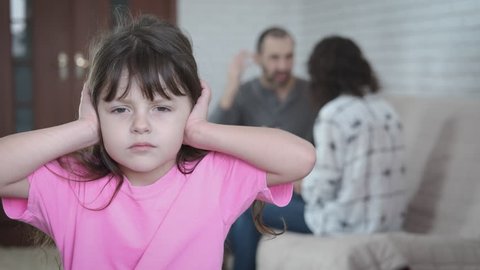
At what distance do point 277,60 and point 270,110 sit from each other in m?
0.26

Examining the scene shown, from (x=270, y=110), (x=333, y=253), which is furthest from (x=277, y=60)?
(x=333, y=253)

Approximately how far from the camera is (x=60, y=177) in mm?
1114

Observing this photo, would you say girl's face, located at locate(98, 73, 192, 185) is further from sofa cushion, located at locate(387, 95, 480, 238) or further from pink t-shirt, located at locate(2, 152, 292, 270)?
sofa cushion, located at locate(387, 95, 480, 238)

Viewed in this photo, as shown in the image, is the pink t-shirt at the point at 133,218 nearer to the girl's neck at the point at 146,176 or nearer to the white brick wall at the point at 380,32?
the girl's neck at the point at 146,176

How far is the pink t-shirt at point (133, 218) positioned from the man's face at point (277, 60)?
2.56 meters

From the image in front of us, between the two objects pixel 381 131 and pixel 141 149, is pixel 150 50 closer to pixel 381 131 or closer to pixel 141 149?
pixel 141 149

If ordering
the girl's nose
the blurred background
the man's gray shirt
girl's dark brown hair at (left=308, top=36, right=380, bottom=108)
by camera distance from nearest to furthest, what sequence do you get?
1. the girl's nose
2. girl's dark brown hair at (left=308, top=36, right=380, bottom=108)
3. the blurred background
4. the man's gray shirt

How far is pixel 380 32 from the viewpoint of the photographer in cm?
388

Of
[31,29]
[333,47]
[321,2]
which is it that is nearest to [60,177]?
[333,47]

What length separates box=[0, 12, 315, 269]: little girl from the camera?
107 centimetres

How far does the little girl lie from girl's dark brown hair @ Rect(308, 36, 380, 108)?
Answer: 5.64 ft

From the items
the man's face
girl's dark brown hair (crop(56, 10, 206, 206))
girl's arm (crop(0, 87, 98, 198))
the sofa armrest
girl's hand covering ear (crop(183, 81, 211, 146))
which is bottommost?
the sofa armrest

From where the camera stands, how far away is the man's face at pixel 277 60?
12.0 ft

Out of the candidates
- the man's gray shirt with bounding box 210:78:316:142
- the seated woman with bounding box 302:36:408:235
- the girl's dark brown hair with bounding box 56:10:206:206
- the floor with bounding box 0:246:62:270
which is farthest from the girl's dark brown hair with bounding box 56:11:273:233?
the man's gray shirt with bounding box 210:78:316:142
